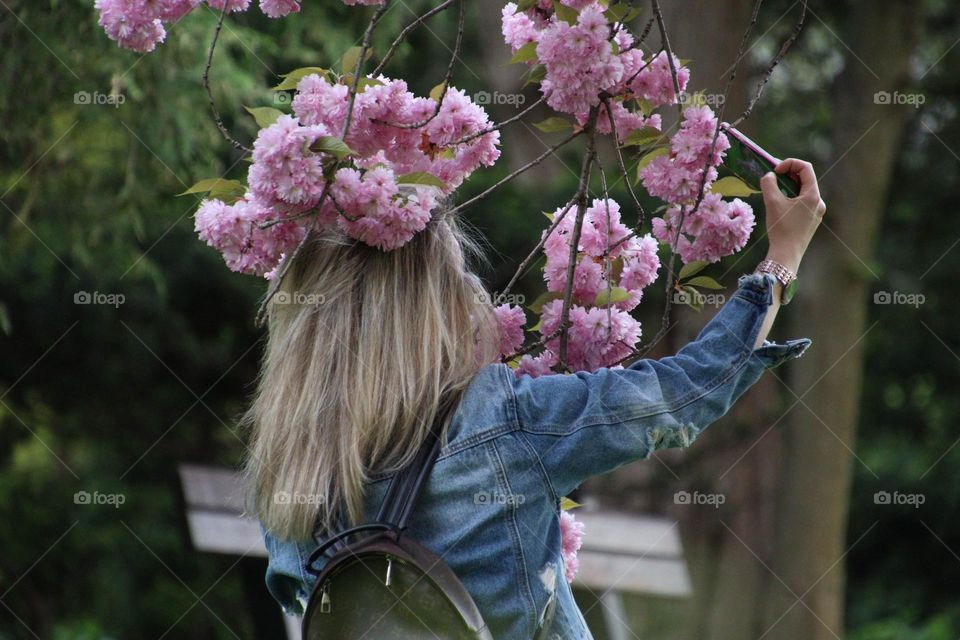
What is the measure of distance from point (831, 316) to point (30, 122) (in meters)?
3.60

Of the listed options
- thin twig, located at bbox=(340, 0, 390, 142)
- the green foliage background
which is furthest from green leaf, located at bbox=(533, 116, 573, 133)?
the green foliage background

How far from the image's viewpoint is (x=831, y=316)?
5258 millimetres

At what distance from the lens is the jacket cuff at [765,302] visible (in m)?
1.34

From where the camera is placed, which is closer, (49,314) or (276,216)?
(276,216)

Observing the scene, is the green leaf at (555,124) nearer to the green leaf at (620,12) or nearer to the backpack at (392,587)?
the green leaf at (620,12)

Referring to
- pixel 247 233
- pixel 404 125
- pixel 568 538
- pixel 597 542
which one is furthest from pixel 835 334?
pixel 247 233

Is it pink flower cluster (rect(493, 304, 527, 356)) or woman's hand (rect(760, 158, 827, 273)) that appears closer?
woman's hand (rect(760, 158, 827, 273))

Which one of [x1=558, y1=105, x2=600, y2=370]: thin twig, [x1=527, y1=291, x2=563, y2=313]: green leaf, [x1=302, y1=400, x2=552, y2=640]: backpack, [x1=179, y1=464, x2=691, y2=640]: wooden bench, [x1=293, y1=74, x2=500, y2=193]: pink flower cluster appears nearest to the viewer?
[x1=302, y1=400, x2=552, y2=640]: backpack

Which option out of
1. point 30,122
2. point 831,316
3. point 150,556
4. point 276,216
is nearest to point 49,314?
point 150,556

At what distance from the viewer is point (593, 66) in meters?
1.50

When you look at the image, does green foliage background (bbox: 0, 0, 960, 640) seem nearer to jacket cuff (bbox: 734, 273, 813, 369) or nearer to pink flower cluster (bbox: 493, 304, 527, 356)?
pink flower cluster (bbox: 493, 304, 527, 356)

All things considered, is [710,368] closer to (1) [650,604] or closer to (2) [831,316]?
(2) [831,316]

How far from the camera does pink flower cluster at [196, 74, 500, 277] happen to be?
1.38 meters

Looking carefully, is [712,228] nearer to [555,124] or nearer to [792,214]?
[792,214]
